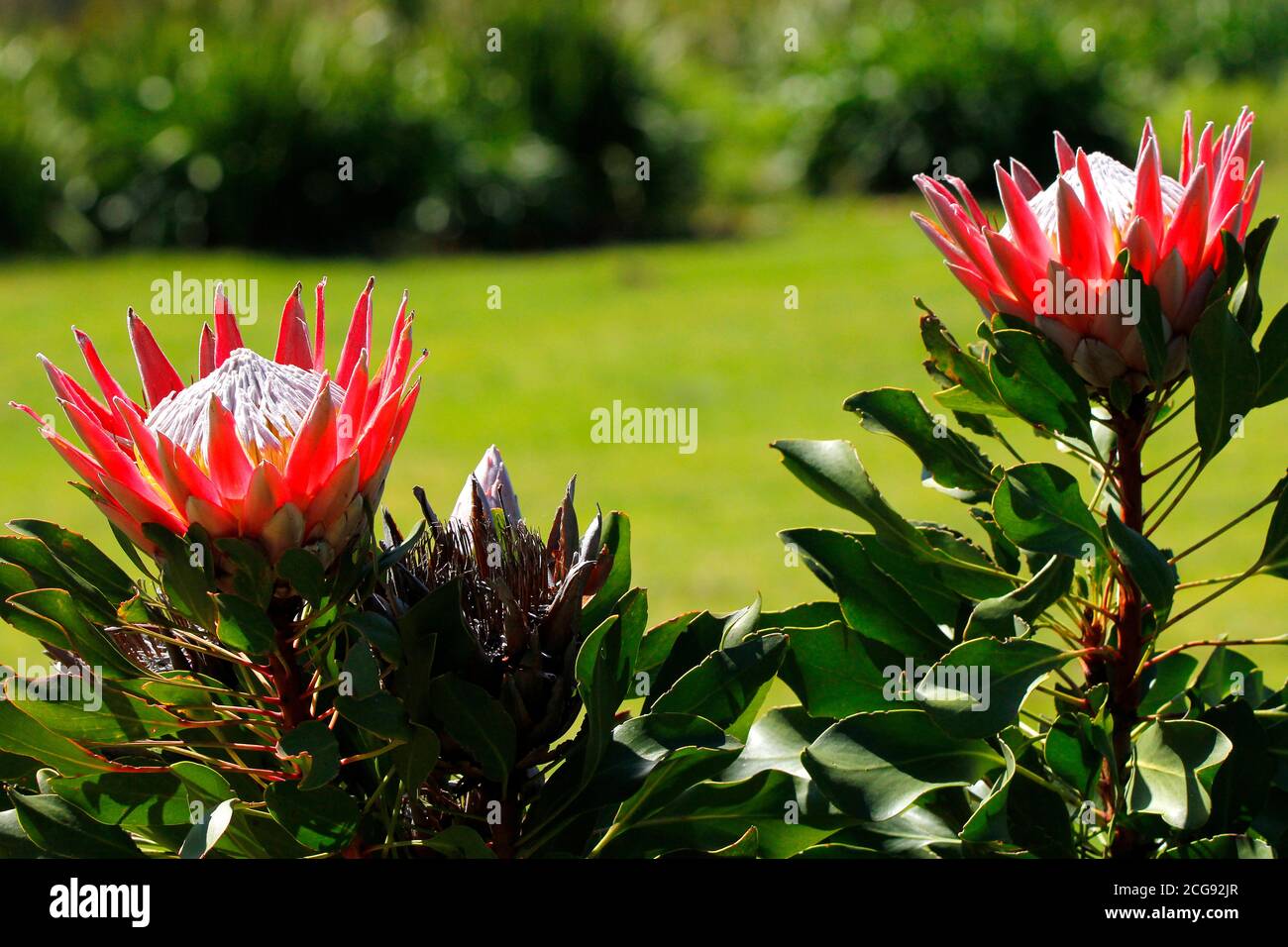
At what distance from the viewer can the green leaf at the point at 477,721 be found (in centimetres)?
114

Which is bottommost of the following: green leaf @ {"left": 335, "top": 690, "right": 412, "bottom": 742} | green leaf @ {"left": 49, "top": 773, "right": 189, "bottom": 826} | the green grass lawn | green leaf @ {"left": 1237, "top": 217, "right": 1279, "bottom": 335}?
green leaf @ {"left": 49, "top": 773, "right": 189, "bottom": 826}

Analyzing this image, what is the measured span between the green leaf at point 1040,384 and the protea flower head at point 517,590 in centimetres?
37

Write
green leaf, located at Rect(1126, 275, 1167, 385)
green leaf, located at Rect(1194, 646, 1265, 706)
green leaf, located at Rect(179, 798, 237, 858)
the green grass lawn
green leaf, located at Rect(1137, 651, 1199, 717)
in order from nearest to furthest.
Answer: green leaf, located at Rect(179, 798, 237, 858) < green leaf, located at Rect(1126, 275, 1167, 385) < green leaf, located at Rect(1137, 651, 1199, 717) < green leaf, located at Rect(1194, 646, 1265, 706) < the green grass lawn

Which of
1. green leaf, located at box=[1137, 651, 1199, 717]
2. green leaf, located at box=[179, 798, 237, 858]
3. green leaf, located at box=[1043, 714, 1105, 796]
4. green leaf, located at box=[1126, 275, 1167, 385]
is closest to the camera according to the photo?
green leaf, located at box=[179, 798, 237, 858]

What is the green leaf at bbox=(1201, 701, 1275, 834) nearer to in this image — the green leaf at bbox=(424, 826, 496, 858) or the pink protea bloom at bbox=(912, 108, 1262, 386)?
the pink protea bloom at bbox=(912, 108, 1262, 386)

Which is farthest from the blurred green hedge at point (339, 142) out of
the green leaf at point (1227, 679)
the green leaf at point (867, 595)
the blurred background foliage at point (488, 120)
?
the green leaf at point (867, 595)

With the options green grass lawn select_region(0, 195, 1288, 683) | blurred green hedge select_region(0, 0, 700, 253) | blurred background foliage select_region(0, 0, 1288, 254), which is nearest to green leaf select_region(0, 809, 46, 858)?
green grass lawn select_region(0, 195, 1288, 683)

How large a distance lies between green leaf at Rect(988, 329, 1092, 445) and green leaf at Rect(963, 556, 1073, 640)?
0.39 ft

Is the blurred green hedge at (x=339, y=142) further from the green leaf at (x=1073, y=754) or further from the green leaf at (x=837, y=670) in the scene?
the green leaf at (x=1073, y=754)

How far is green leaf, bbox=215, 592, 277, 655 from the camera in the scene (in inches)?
43.0

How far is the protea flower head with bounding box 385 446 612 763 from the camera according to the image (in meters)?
1.22

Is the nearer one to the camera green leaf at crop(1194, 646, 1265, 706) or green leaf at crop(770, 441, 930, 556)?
green leaf at crop(770, 441, 930, 556)

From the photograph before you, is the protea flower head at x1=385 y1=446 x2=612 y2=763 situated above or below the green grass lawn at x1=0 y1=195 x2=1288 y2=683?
below
